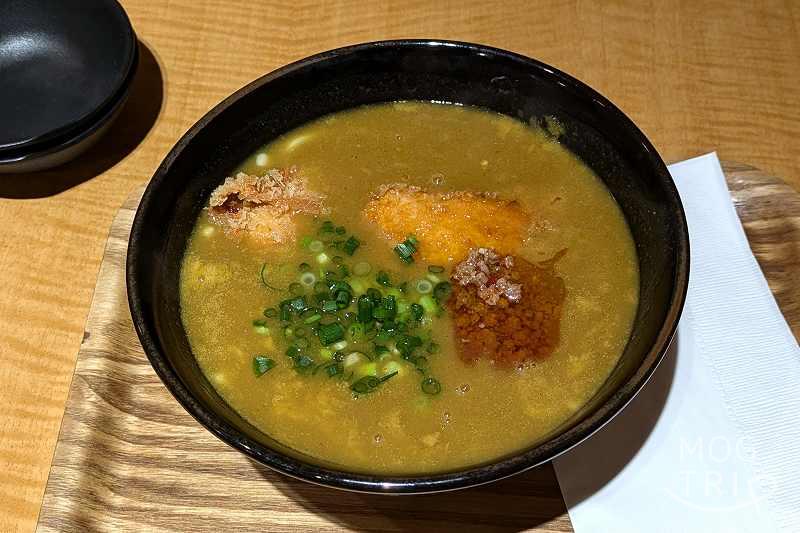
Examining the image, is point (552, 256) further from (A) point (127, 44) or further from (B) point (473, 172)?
(A) point (127, 44)

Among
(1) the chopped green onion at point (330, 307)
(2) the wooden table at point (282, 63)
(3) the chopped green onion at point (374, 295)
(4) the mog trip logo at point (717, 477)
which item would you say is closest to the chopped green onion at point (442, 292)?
(3) the chopped green onion at point (374, 295)

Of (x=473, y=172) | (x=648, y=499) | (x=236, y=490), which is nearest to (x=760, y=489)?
(x=648, y=499)

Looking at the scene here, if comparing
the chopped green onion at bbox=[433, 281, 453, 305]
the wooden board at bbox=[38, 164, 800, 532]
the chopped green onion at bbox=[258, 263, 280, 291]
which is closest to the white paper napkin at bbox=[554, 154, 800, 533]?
the wooden board at bbox=[38, 164, 800, 532]

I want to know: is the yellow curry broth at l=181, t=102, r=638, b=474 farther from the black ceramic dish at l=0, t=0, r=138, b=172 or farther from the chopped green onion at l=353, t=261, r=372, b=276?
the black ceramic dish at l=0, t=0, r=138, b=172

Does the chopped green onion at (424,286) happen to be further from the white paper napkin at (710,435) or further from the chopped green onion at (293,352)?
the white paper napkin at (710,435)

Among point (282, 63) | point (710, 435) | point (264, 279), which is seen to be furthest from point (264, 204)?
point (710, 435)

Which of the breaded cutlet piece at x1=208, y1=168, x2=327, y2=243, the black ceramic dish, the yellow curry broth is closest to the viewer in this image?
the yellow curry broth

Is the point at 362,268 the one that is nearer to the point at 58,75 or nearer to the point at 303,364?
the point at 303,364
